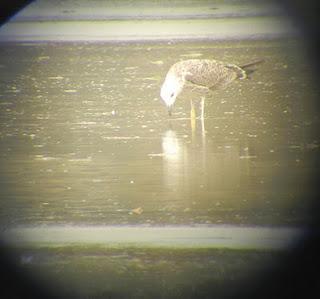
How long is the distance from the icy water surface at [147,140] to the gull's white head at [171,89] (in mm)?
36

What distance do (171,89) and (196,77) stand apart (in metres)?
0.09

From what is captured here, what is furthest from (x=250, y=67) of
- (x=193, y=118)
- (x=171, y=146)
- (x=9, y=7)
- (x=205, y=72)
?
(x=9, y=7)

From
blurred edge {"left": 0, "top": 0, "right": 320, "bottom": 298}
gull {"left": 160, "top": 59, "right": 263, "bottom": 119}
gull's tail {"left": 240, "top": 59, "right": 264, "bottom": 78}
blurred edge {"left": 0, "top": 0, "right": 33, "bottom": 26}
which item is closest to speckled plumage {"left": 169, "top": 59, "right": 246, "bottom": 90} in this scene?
gull {"left": 160, "top": 59, "right": 263, "bottom": 119}

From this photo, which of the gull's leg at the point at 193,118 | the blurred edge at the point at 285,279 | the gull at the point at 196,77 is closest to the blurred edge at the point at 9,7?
the gull at the point at 196,77

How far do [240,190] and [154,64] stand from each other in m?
0.83

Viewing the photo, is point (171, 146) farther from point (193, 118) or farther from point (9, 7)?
point (9, 7)

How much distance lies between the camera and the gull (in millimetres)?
2432

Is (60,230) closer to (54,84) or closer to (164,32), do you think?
(54,84)

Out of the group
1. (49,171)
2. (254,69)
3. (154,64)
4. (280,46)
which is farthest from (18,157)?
(280,46)

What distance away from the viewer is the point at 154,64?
2730 mm

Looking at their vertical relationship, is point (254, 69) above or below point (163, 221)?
above

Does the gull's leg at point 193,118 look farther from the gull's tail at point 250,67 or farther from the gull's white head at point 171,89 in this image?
the gull's tail at point 250,67

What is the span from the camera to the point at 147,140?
2.29 meters

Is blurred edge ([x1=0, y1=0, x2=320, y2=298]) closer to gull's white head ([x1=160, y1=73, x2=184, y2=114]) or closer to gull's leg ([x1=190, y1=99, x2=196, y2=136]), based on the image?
gull's leg ([x1=190, y1=99, x2=196, y2=136])
